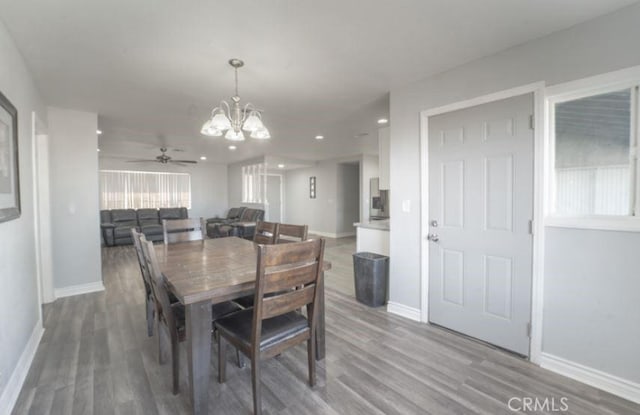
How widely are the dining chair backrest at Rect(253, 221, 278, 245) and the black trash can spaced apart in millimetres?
1083

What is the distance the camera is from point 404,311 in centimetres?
296

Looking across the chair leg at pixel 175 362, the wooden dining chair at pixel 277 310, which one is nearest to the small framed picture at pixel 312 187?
the wooden dining chair at pixel 277 310

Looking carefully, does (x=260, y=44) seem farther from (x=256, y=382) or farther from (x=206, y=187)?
(x=206, y=187)

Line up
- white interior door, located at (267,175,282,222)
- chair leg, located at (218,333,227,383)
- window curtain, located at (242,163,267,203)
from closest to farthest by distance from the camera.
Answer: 1. chair leg, located at (218,333,227,383)
2. window curtain, located at (242,163,267,203)
3. white interior door, located at (267,175,282,222)

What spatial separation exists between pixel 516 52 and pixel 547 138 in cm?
69

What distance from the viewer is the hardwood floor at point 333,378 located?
66.9 inches

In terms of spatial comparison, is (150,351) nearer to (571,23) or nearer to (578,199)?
(578,199)

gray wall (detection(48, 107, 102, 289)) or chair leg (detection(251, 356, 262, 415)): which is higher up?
gray wall (detection(48, 107, 102, 289))

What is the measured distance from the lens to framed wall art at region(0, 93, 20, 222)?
177 centimetres

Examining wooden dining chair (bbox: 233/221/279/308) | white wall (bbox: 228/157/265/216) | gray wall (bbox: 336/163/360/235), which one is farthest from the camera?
white wall (bbox: 228/157/265/216)

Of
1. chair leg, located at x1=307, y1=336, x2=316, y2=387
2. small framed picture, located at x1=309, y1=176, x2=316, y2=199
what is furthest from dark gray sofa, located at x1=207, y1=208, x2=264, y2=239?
chair leg, located at x1=307, y1=336, x2=316, y2=387

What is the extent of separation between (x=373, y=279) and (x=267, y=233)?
49.7 inches

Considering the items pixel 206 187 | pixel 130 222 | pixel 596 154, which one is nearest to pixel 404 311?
pixel 596 154

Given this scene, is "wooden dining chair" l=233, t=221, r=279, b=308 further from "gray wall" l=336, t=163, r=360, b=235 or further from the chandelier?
"gray wall" l=336, t=163, r=360, b=235
